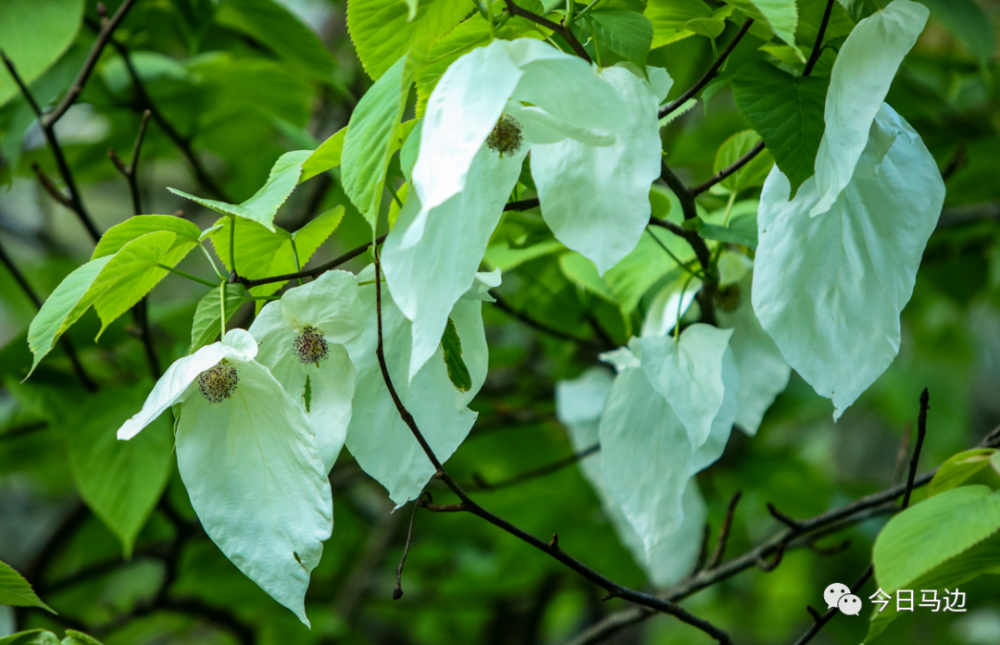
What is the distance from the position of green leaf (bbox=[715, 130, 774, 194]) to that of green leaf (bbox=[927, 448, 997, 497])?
245mm

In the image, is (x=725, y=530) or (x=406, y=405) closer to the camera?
(x=406, y=405)

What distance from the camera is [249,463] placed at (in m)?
0.38

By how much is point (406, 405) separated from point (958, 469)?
31 centimetres

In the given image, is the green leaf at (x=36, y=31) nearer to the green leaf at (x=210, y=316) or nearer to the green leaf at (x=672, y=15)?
the green leaf at (x=210, y=316)

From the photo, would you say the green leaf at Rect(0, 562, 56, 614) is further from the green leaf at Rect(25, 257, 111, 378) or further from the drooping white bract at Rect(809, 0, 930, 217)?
the drooping white bract at Rect(809, 0, 930, 217)

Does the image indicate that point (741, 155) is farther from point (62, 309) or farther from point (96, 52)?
point (96, 52)

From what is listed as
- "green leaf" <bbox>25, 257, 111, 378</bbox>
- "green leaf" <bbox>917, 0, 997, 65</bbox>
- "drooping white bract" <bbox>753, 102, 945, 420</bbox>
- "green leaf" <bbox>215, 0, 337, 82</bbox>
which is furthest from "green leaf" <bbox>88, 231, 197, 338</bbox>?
"green leaf" <bbox>917, 0, 997, 65</bbox>

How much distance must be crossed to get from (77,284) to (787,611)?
2.10 m

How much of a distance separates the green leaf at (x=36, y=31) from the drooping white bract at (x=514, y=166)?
1.86ft

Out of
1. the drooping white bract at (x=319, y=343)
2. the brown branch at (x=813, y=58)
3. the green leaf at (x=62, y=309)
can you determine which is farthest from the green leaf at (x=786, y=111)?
the green leaf at (x=62, y=309)

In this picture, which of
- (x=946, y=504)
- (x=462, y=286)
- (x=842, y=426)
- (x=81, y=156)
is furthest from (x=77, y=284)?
(x=842, y=426)

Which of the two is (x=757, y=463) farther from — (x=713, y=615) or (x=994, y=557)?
(x=713, y=615)

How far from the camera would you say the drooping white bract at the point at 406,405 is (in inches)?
16.0

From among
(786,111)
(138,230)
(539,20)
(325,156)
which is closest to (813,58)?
(786,111)
